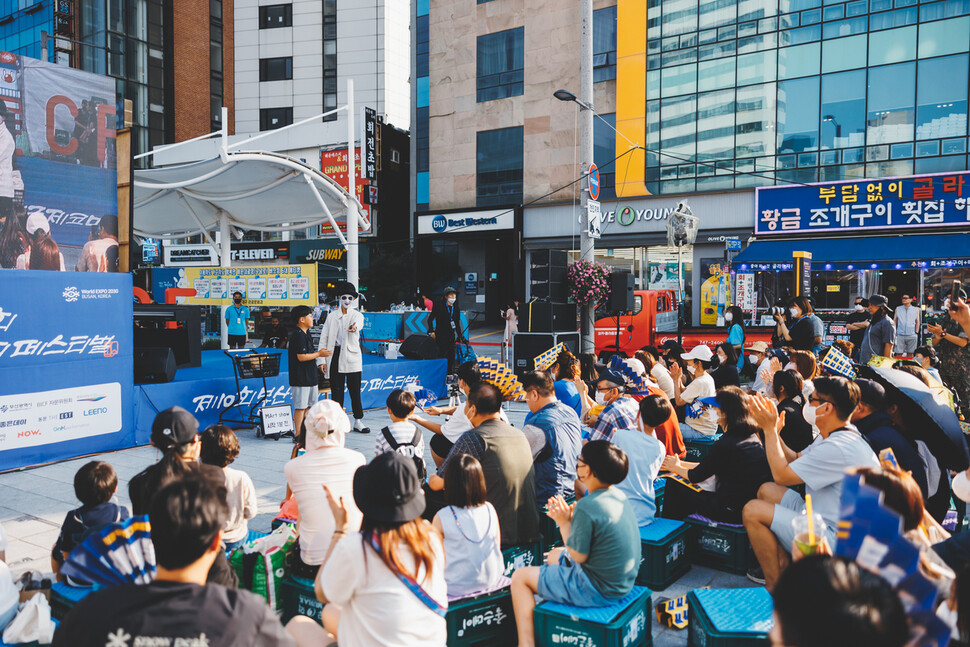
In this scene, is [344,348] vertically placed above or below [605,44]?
below

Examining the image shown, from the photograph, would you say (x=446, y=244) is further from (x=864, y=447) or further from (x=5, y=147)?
(x=864, y=447)

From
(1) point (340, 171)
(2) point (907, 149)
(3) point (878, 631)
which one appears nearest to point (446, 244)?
(1) point (340, 171)

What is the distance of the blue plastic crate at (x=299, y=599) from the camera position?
3662 millimetres

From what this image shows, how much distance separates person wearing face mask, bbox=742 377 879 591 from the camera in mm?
3598

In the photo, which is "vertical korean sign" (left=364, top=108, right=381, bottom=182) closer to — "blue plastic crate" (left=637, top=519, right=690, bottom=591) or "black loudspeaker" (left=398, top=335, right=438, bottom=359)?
"black loudspeaker" (left=398, top=335, right=438, bottom=359)

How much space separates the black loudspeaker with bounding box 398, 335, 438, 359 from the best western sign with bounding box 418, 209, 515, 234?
570 inches

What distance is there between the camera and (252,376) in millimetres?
8930

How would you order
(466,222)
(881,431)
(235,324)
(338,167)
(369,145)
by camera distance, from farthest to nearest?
(338,167) < (369,145) < (466,222) < (235,324) < (881,431)

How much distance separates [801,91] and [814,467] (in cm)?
2084

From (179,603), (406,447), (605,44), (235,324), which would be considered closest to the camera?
(179,603)

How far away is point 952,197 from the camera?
61.3 ft

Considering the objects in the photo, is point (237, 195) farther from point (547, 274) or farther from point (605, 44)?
point (605, 44)

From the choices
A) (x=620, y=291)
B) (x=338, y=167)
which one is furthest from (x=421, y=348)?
(x=338, y=167)

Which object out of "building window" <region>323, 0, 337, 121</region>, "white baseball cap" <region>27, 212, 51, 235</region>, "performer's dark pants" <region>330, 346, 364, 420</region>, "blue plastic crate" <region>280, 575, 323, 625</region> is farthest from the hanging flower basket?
"building window" <region>323, 0, 337, 121</region>
